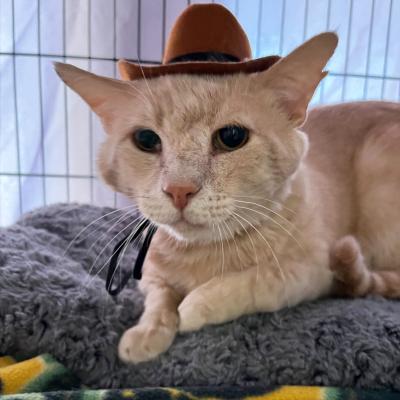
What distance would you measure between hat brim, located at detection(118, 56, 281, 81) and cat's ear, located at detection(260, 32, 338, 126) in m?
0.04

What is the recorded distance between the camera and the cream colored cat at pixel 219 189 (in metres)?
0.78

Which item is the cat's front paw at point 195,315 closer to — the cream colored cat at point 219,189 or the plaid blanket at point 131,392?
the cream colored cat at point 219,189

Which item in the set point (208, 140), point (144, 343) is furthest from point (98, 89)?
point (144, 343)

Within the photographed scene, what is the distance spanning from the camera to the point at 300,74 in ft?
2.77

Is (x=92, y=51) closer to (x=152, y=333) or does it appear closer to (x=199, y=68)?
(x=199, y=68)

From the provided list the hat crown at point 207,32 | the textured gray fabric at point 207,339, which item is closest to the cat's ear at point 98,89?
the hat crown at point 207,32

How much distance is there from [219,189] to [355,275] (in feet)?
1.18

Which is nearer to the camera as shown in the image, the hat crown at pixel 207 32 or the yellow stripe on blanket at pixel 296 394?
the yellow stripe on blanket at pixel 296 394

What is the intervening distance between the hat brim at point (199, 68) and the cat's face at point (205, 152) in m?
0.02

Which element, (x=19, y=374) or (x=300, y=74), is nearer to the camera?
(x=19, y=374)

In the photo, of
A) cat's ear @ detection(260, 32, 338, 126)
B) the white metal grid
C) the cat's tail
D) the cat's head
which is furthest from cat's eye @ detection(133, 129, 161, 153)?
the white metal grid

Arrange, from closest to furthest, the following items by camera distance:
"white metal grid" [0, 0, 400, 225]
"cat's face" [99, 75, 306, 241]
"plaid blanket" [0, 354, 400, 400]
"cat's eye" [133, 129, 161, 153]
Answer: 1. "plaid blanket" [0, 354, 400, 400]
2. "cat's face" [99, 75, 306, 241]
3. "cat's eye" [133, 129, 161, 153]
4. "white metal grid" [0, 0, 400, 225]

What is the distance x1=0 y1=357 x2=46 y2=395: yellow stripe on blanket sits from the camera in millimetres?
707

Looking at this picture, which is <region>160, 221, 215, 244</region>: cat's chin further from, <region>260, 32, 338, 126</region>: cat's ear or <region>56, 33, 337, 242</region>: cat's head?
<region>260, 32, 338, 126</region>: cat's ear
